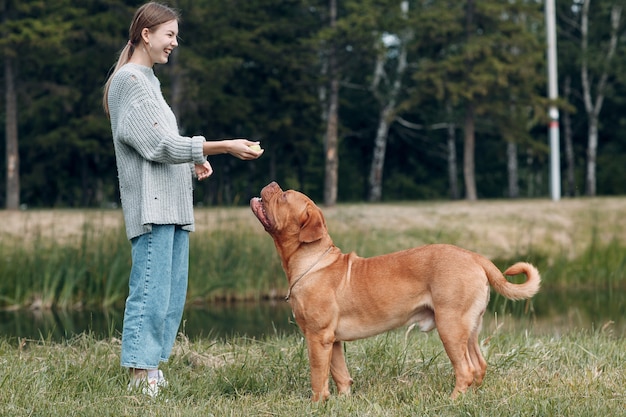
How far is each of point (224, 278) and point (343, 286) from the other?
762cm

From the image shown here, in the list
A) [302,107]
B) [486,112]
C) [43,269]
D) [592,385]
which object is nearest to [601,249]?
[43,269]

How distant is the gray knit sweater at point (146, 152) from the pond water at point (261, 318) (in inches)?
159

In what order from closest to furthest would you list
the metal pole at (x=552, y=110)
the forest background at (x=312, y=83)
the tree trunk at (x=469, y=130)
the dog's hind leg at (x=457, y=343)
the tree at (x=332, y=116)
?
1. the dog's hind leg at (x=457, y=343)
2. the metal pole at (x=552, y=110)
3. the forest background at (x=312, y=83)
4. the tree at (x=332, y=116)
5. the tree trunk at (x=469, y=130)

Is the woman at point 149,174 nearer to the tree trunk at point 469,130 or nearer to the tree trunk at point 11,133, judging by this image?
the tree trunk at point 11,133

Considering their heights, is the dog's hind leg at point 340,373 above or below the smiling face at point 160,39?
below

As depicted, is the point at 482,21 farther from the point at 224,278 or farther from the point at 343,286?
the point at 343,286

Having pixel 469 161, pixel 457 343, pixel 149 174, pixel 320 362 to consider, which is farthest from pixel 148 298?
pixel 469 161

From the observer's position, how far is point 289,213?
5184 millimetres

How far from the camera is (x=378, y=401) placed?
4.94 metres

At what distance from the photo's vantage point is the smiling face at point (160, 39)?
204 inches

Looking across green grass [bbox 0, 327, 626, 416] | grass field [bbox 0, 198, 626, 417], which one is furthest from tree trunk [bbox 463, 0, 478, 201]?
green grass [bbox 0, 327, 626, 416]

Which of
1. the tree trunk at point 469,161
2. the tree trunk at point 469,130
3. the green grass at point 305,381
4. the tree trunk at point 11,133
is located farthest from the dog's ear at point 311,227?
the tree trunk at point 469,161

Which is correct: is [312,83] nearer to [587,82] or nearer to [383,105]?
[383,105]

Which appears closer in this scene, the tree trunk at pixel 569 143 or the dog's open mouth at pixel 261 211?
the dog's open mouth at pixel 261 211
